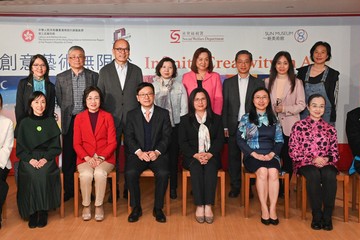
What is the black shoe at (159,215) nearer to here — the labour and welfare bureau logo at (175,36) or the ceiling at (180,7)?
the ceiling at (180,7)

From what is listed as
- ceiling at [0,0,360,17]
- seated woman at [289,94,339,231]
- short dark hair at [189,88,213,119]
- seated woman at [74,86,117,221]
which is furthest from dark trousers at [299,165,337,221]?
ceiling at [0,0,360,17]

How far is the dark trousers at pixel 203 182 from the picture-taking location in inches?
149

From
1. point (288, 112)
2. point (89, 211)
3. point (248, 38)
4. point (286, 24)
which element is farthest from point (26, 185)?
point (286, 24)

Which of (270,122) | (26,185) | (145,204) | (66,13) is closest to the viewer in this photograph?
(26,185)

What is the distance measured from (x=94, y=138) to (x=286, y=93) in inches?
73.6

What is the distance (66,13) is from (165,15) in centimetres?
122

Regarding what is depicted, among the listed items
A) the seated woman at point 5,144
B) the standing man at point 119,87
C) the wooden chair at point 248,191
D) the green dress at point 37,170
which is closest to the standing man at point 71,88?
the standing man at point 119,87

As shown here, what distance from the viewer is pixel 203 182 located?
3.83 metres

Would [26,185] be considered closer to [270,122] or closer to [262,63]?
[270,122]

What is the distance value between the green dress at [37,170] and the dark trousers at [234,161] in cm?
165

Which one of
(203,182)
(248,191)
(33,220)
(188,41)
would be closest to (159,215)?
(203,182)

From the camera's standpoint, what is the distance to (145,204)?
4258 millimetres

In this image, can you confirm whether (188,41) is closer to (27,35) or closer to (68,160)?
(27,35)

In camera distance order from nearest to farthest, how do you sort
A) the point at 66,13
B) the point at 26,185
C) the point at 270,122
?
the point at 26,185 → the point at 270,122 → the point at 66,13
